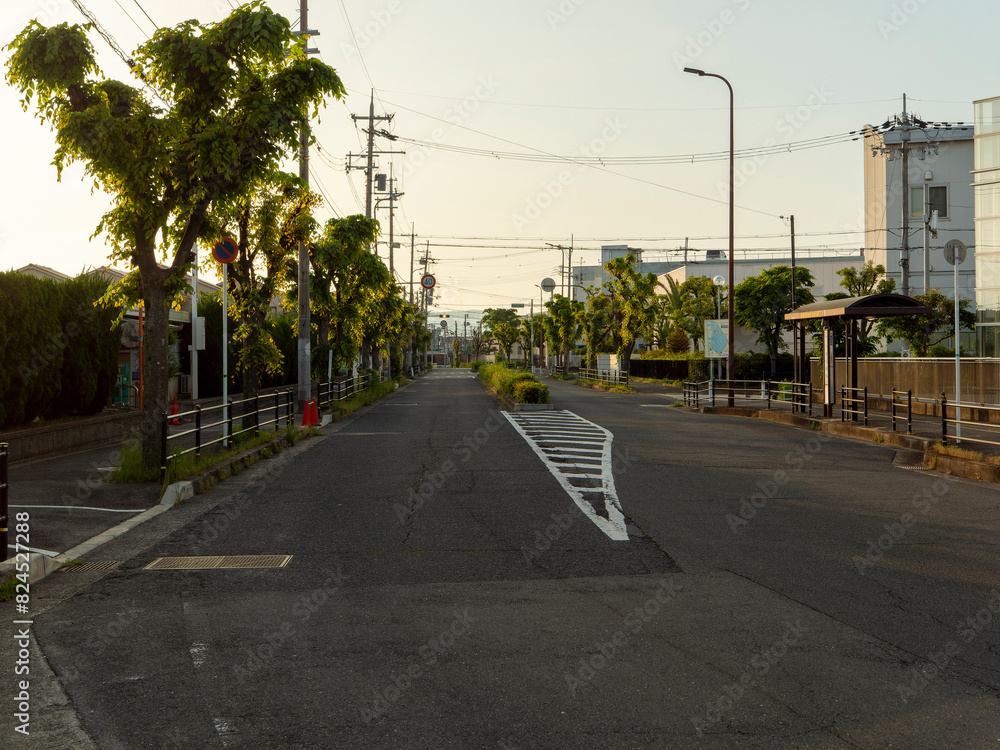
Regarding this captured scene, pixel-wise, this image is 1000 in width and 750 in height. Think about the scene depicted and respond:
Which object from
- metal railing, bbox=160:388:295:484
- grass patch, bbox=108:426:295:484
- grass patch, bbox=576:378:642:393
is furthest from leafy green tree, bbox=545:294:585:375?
grass patch, bbox=108:426:295:484

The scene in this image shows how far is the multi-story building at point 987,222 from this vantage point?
1101 inches

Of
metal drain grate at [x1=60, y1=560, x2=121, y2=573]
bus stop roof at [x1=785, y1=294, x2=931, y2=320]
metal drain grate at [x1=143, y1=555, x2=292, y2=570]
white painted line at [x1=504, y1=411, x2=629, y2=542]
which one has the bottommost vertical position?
metal drain grate at [x1=60, y1=560, x2=121, y2=573]

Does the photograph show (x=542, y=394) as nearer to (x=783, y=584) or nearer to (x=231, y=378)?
(x=231, y=378)

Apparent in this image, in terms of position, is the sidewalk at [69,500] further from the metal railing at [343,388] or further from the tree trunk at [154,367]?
the metal railing at [343,388]

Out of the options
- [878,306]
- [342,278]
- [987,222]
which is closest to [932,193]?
[987,222]

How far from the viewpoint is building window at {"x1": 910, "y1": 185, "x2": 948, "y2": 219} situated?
54906 mm

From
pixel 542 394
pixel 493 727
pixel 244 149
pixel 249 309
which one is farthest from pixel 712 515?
pixel 542 394

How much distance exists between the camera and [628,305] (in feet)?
177

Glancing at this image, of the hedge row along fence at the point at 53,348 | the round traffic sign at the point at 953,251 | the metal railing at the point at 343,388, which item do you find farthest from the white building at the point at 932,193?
the hedge row along fence at the point at 53,348

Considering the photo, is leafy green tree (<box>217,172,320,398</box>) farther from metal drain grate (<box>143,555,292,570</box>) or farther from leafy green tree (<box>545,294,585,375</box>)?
leafy green tree (<box>545,294,585,375</box>)

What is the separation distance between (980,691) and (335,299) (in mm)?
27679

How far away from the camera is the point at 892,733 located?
3932mm

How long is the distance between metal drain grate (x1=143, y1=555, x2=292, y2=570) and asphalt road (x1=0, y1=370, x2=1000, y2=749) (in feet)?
0.62

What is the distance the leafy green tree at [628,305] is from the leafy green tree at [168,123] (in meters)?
42.3
